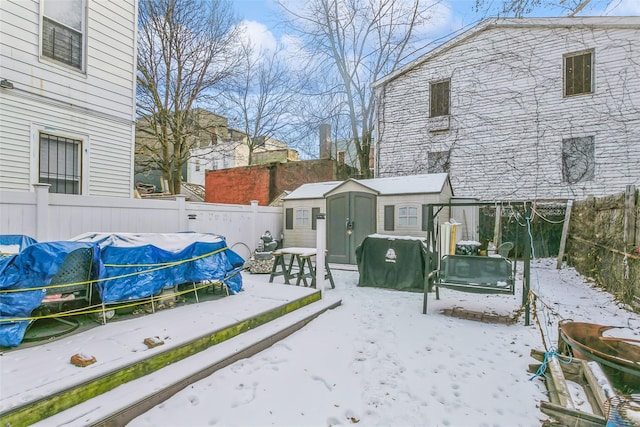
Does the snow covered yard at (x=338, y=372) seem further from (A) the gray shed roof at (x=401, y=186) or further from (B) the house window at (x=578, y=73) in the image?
→ (B) the house window at (x=578, y=73)

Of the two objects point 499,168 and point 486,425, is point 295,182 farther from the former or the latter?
point 486,425

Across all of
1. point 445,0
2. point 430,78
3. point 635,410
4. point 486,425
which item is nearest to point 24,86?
point 486,425

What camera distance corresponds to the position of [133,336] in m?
3.07

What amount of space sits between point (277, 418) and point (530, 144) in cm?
1120

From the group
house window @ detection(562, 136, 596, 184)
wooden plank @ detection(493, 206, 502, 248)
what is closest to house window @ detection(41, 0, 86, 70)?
wooden plank @ detection(493, 206, 502, 248)

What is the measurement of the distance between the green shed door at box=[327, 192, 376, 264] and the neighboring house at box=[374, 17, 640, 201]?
12.8 ft

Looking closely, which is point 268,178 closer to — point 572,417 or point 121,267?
point 121,267

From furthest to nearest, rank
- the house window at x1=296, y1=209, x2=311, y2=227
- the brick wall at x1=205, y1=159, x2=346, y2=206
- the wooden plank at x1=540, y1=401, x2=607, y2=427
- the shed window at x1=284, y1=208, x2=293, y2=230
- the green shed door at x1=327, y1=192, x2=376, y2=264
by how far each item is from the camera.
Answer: the brick wall at x1=205, y1=159, x2=346, y2=206 < the shed window at x1=284, y1=208, x2=293, y2=230 < the house window at x1=296, y1=209, x2=311, y2=227 < the green shed door at x1=327, y1=192, x2=376, y2=264 < the wooden plank at x1=540, y1=401, x2=607, y2=427

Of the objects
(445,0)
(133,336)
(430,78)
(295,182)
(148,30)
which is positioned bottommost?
(133,336)

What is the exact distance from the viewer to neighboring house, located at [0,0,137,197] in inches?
217

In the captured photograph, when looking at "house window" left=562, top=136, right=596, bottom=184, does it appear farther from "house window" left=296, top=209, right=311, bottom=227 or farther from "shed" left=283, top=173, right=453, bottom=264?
"house window" left=296, top=209, right=311, bottom=227

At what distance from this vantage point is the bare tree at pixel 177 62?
12086 mm

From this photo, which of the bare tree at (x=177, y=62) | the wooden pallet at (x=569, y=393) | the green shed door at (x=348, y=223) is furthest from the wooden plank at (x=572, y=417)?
the bare tree at (x=177, y=62)

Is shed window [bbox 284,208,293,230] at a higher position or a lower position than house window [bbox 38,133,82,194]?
lower
